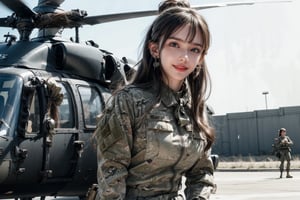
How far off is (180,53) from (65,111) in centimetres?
476

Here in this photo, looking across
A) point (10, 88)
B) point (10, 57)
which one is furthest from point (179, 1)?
point (10, 57)

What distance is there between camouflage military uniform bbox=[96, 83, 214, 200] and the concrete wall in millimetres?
27719

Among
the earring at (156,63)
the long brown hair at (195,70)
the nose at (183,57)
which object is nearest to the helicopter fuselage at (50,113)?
the long brown hair at (195,70)

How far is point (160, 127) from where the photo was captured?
1989 mm

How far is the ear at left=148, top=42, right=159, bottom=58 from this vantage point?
211 cm

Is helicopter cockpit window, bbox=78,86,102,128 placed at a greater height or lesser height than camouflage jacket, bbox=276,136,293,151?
greater

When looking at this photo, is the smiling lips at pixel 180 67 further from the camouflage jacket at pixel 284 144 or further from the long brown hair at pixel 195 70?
the camouflage jacket at pixel 284 144

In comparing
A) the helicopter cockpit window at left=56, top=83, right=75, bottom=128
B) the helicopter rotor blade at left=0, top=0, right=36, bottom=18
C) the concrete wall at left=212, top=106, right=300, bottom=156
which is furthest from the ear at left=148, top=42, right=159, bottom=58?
the concrete wall at left=212, top=106, right=300, bottom=156

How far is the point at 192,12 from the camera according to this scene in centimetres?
208

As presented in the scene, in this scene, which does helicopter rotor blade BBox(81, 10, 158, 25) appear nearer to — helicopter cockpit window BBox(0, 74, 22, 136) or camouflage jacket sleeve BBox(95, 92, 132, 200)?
helicopter cockpit window BBox(0, 74, 22, 136)

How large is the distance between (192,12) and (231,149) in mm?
31214

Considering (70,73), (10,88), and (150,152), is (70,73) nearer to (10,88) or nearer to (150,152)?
(10,88)

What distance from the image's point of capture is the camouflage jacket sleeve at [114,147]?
1875mm

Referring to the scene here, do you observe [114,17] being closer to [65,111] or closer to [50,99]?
[65,111]
